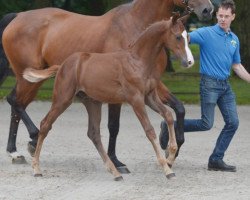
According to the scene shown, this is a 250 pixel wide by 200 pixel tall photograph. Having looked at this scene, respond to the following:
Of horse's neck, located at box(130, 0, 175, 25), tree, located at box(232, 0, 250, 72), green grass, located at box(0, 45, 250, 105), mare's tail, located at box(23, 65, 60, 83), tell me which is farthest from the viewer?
tree, located at box(232, 0, 250, 72)

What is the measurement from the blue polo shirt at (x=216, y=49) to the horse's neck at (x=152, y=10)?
434 millimetres

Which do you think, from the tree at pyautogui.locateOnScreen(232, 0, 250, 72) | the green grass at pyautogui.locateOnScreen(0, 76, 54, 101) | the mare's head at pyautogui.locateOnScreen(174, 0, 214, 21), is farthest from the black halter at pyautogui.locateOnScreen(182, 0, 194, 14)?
the tree at pyautogui.locateOnScreen(232, 0, 250, 72)

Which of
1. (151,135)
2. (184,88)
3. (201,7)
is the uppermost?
(201,7)

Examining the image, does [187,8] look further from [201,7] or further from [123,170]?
[123,170]

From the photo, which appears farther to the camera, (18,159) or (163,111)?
(18,159)

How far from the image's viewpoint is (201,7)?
28.2ft

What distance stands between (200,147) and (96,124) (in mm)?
2587

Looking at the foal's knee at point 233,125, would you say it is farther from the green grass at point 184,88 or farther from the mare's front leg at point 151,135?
the green grass at point 184,88

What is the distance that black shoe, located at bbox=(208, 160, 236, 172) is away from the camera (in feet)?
29.1

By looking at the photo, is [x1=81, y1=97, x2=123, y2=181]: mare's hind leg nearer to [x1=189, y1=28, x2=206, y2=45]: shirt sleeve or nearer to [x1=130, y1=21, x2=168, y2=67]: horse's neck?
[x1=130, y1=21, x2=168, y2=67]: horse's neck

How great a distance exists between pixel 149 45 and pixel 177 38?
381 mm

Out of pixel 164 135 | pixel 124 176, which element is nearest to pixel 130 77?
pixel 124 176

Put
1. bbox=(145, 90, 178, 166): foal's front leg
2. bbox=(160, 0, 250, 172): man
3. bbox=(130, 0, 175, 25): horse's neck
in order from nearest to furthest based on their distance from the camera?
1. bbox=(145, 90, 178, 166): foal's front leg
2. bbox=(160, 0, 250, 172): man
3. bbox=(130, 0, 175, 25): horse's neck

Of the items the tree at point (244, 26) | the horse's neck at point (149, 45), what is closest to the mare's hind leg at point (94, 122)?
the horse's neck at point (149, 45)
